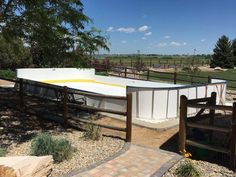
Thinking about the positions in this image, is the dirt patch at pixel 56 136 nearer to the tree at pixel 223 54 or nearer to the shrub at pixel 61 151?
the shrub at pixel 61 151

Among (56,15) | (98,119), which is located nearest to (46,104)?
(98,119)

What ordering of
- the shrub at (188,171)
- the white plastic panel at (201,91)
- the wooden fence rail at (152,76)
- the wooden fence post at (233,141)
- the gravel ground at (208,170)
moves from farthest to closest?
the wooden fence rail at (152,76), the white plastic panel at (201,91), the wooden fence post at (233,141), the gravel ground at (208,170), the shrub at (188,171)

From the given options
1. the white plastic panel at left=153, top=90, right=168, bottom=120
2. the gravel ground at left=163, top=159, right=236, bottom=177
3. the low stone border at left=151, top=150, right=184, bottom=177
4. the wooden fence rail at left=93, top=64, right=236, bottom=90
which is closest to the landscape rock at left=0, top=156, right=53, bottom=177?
the low stone border at left=151, top=150, right=184, bottom=177

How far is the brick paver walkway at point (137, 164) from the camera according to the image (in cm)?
543

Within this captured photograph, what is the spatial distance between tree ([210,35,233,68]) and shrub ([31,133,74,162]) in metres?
54.0

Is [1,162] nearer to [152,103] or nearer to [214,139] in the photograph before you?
[214,139]

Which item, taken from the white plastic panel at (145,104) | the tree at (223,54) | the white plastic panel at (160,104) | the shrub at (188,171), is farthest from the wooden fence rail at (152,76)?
the tree at (223,54)

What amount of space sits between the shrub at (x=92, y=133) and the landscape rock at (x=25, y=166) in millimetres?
2648

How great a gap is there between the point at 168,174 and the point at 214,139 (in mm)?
2657

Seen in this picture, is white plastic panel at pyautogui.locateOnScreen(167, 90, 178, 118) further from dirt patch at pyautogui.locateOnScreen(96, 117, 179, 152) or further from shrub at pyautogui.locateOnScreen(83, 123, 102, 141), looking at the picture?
shrub at pyautogui.locateOnScreen(83, 123, 102, 141)

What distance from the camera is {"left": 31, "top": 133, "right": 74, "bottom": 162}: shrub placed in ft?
19.9


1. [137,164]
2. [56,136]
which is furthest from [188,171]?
[56,136]

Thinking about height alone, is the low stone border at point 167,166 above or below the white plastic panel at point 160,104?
below

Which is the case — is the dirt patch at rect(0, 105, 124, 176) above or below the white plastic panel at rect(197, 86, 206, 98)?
below
